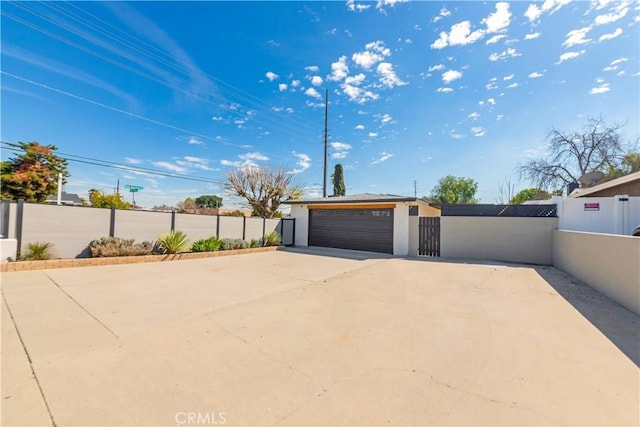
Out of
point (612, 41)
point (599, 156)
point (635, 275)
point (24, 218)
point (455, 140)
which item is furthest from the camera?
point (599, 156)

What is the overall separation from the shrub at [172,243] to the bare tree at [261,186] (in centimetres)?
963

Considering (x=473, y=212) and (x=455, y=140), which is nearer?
(x=473, y=212)

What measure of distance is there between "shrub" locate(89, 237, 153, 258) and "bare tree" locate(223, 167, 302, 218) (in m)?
10.5

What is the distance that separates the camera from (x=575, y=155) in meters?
18.3

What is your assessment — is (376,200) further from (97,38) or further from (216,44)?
(97,38)

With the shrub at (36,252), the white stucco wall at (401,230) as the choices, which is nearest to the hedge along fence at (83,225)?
the shrub at (36,252)

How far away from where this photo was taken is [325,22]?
931cm

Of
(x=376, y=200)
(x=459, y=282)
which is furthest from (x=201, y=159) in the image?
(x=459, y=282)

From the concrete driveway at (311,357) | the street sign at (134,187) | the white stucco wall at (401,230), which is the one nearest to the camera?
the concrete driveway at (311,357)

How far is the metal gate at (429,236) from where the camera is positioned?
10.6 metres

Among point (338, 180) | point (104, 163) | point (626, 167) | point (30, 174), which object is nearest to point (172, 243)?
point (104, 163)

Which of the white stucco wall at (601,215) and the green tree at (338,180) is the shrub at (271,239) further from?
the green tree at (338,180)

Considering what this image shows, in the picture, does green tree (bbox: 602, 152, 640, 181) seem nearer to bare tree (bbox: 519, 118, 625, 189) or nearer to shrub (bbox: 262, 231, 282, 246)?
bare tree (bbox: 519, 118, 625, 189)

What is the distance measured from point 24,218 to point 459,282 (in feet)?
38.3
